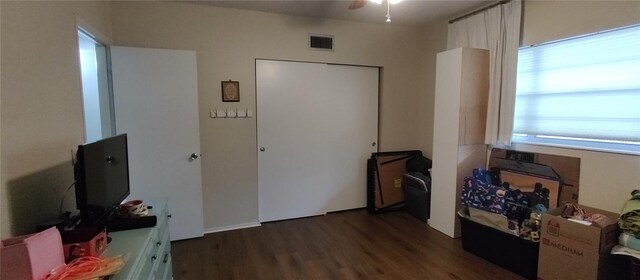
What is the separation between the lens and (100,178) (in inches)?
59.9

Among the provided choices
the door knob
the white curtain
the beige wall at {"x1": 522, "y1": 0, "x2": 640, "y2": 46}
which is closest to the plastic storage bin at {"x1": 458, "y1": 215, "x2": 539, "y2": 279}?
the white curtain

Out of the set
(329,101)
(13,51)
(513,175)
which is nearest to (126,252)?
(13,51)

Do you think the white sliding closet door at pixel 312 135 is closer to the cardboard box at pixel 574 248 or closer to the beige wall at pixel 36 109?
the beige wall at pixel 36 109

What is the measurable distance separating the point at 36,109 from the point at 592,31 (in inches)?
143

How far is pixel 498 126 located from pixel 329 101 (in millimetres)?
1841

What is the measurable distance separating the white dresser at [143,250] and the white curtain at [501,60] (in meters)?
2.97

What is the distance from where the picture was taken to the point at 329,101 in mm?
3760

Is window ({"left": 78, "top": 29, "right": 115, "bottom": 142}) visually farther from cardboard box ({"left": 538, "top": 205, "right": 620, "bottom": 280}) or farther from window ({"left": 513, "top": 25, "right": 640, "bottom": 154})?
window ({"left": 513, "top": 25, "right": 640, "bottom": 154})

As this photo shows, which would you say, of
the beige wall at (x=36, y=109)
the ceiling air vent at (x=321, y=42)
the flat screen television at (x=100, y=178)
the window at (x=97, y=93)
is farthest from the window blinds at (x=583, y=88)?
the window at (x=97, y=93)

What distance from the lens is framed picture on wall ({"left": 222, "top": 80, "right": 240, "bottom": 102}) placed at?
3.21m

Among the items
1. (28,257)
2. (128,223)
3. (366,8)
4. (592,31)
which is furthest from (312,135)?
(28,257)

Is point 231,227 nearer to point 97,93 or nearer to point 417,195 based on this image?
point 97,93

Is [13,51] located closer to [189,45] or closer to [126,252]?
[126,252]

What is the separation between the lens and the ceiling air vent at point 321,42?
3.54m
